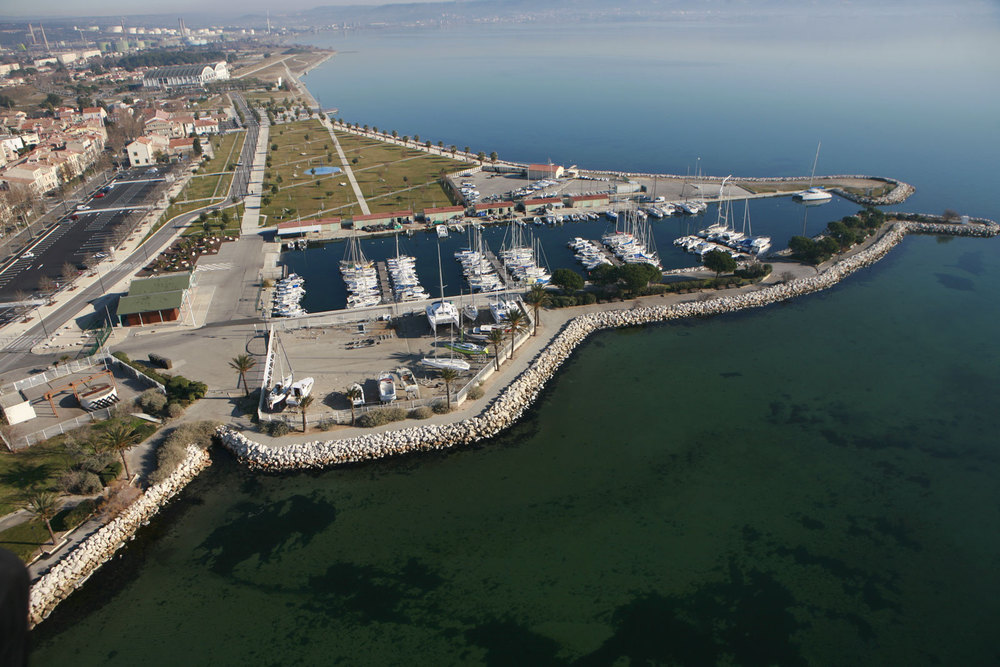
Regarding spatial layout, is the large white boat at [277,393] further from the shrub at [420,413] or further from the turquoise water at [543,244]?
the turquoise water at [543,244]

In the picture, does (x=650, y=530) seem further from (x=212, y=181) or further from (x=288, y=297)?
(x=212, y=181)

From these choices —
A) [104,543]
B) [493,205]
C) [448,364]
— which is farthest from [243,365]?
[493,205]

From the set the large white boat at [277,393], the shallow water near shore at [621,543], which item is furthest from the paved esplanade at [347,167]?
the shallow water near shore at [621,543]

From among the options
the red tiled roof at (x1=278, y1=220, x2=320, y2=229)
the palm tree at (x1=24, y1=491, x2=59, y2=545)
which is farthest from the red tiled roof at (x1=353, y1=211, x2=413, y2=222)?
the palm tree at (x1=24, y1=491, x2=59, y2=545)

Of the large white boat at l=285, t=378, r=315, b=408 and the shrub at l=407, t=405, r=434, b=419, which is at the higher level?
the large white boat at l=285, t=378, r=315, b=408

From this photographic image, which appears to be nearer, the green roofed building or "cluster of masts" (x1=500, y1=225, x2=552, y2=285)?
the green roofed building

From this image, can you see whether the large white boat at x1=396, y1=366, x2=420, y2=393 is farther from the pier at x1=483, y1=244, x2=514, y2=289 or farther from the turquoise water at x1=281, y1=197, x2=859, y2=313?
the pier at x1=483, y1=244, x2=514, y2=289

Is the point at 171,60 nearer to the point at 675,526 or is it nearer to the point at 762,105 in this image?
the point at 762,105
